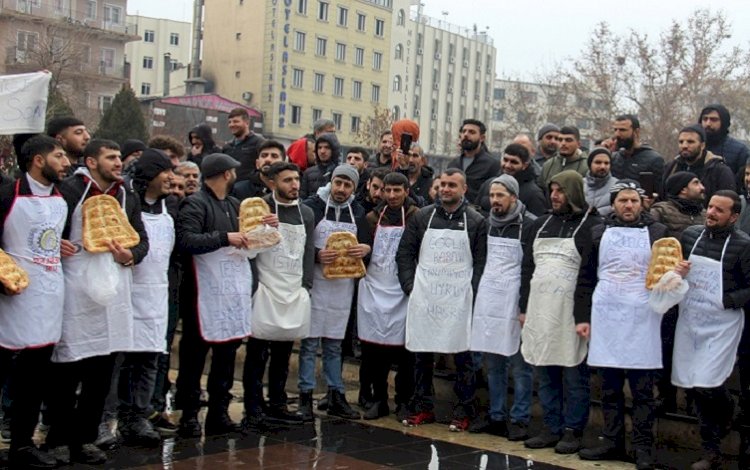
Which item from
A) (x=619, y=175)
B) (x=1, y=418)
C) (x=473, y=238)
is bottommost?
(x=1, y=418)

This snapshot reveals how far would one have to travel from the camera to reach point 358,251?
9.62 m

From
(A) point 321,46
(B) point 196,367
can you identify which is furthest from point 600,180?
(A) point 321,46

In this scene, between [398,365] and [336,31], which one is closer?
[398,365]

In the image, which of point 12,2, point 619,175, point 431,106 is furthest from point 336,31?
point 619,175

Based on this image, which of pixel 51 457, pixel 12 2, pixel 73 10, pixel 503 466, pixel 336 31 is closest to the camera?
pixel 51 457

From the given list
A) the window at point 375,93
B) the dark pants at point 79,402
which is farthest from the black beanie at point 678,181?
the window at point 375,93

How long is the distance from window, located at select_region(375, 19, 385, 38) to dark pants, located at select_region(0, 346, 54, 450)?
7831 centimetres

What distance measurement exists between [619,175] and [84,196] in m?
5.15

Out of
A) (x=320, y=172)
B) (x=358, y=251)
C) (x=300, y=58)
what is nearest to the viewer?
(x=358, y=251)

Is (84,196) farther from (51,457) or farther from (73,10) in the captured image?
(73,10)

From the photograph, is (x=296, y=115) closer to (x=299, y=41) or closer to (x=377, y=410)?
(x=299, y=41)

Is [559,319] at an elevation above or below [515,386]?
above

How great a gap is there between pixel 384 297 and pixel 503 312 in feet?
3.94

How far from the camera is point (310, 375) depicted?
9.62 meters
